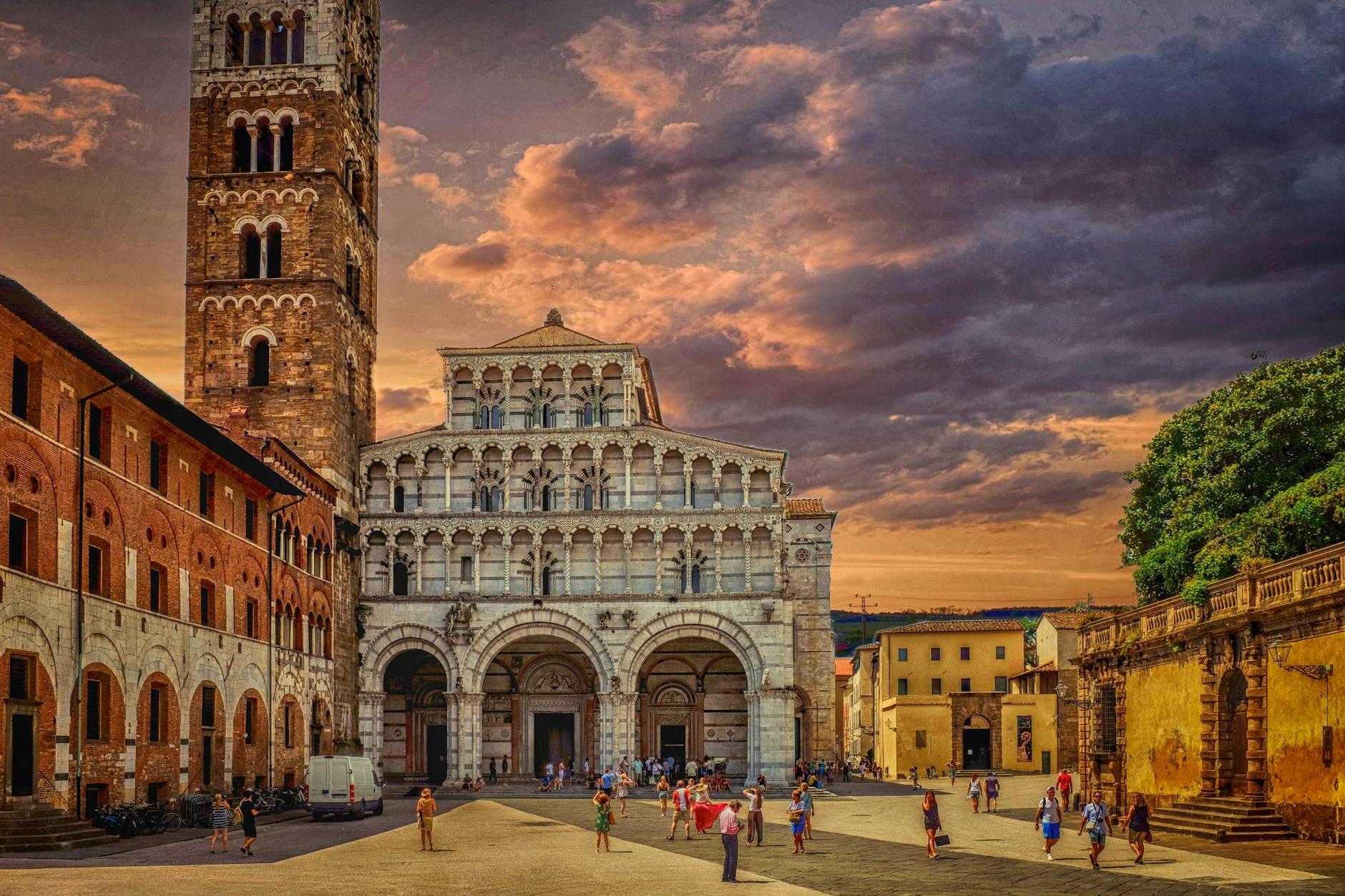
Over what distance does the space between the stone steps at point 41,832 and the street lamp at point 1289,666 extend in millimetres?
23219

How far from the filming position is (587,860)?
92.9 ft

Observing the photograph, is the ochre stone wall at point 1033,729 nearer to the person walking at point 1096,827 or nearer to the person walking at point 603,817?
the person walking at point 603,817

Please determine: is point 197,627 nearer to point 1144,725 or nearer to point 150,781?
point 150,781

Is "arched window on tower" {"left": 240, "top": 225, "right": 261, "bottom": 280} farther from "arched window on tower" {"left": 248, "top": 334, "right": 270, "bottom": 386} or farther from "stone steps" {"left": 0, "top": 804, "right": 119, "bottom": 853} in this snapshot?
"stone steps" {"left": 0, "top": 804, "right": 119, "bottom": 853}

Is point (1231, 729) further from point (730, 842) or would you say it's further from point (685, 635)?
point (685, 635)

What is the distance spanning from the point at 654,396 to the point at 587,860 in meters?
51.3

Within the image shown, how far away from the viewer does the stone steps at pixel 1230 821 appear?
97.3 ft

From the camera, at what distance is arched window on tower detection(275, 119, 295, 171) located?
60.2 meters

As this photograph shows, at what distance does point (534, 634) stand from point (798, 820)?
3143 cm

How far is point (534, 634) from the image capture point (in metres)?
61.0

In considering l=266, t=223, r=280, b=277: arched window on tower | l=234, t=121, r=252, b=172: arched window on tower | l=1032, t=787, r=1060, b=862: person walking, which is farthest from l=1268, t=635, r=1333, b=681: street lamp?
Result: l=234, t=121, r=252, b=172: arched window on tower

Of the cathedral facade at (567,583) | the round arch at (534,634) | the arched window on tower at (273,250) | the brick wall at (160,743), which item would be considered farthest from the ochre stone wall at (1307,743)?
the arched window on tower at (273,250)

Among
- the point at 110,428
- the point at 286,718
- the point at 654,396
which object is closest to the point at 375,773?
the point at 286,718

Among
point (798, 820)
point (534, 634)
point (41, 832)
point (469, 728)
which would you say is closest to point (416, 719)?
point (469, 728)
